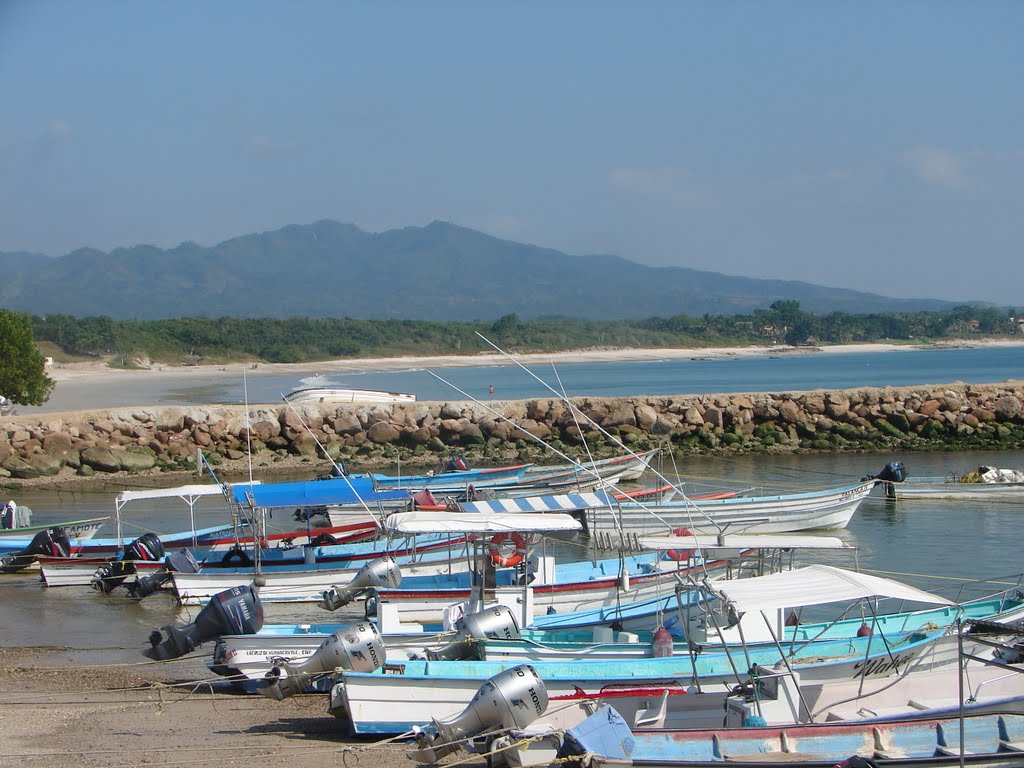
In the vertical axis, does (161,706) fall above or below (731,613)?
below

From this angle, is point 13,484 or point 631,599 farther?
point 13,484

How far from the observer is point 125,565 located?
62.7 feet

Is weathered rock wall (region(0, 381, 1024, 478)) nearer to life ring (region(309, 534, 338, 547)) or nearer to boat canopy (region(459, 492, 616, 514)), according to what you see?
life ring (region(309, 534, 338, 547))

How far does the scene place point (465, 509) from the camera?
1794 centimetres

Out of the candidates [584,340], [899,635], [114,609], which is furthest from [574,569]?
[584,340]

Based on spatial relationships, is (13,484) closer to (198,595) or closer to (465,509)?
(198,595)

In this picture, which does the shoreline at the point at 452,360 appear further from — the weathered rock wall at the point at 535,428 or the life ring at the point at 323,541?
the life ring at the point at 323,541

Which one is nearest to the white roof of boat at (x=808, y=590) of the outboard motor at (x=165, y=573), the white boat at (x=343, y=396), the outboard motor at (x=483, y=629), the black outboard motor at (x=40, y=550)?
the outboard motor at (x=483, y=629)

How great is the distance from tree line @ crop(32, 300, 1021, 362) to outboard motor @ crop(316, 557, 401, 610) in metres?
88.2

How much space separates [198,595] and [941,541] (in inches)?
576

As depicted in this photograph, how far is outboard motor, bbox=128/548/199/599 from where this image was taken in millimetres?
18156

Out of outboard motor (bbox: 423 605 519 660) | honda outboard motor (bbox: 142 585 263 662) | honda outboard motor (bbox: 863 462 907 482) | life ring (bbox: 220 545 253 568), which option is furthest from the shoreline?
outboard motor (bbox: 423 605 519 660)

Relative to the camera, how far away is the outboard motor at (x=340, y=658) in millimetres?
11742

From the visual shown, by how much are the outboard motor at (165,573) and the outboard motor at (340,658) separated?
652 centimetres
